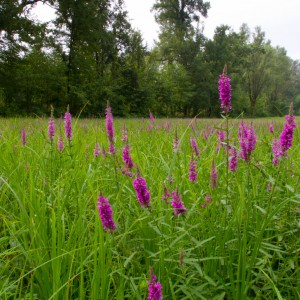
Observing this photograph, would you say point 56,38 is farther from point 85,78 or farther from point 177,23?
point 177,23

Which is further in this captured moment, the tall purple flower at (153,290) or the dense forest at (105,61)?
the dense forest at (105,61)

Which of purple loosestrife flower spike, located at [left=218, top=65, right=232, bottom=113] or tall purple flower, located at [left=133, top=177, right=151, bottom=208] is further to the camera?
purple loosestrife flower spike, located at [left=218, top=65, right=232, bottom=113]

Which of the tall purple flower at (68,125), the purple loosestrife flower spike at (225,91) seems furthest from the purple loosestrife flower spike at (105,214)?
the tall purple flower at (68,125)

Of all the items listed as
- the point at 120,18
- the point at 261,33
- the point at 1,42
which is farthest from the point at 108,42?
the point at 261,33

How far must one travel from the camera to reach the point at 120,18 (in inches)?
992

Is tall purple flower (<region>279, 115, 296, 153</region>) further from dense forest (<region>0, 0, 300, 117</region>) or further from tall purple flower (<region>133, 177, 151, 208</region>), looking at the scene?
dense forest (<region>0, 0, 300, 117</region>)

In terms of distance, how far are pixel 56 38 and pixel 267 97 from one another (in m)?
58.4

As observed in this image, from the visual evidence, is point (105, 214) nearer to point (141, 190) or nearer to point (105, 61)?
point (141, 190)

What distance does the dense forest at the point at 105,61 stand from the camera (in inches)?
763

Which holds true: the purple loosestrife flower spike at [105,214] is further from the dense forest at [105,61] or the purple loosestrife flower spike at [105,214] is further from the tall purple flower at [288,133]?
the dense forest at [105,61]

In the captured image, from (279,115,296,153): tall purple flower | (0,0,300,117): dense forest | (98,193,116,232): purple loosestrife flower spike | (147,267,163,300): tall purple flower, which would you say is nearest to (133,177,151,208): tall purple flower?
(98,193,116,232): purple loosestrife flower spike

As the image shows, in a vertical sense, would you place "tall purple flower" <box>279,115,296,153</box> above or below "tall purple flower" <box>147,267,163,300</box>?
above

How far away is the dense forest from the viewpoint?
63.6 ft

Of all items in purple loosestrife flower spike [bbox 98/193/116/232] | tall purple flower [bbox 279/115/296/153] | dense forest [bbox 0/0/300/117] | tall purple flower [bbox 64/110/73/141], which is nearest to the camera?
purple loosestrife flower spike [bbox 98/193/116/232]
